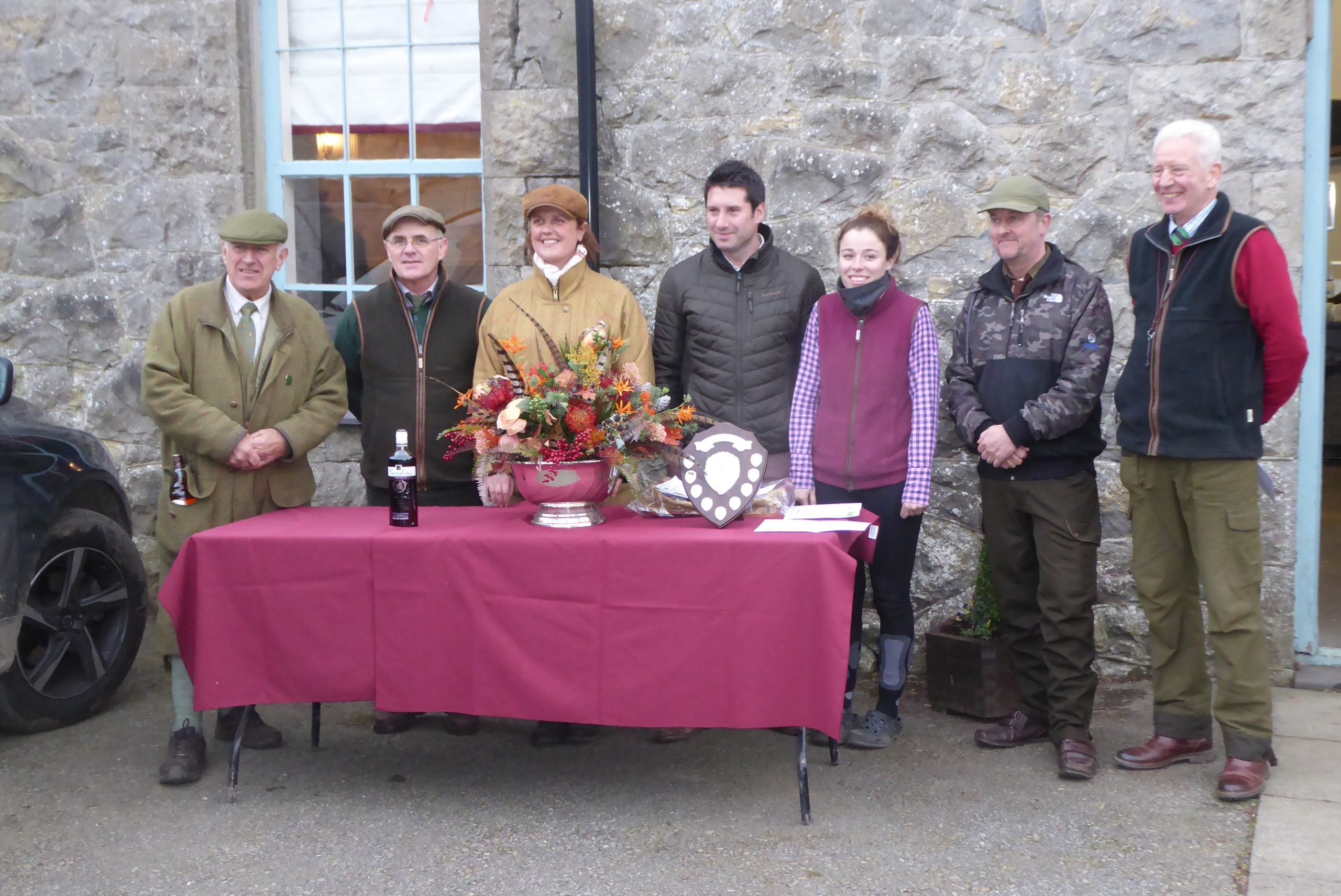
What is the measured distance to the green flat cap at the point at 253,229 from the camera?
4.41 metres

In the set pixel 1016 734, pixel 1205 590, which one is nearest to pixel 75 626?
pixel 1016 734

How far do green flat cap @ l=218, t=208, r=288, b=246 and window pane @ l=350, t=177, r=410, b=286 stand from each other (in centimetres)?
170

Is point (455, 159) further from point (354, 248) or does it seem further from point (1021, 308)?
point (1021, 308)

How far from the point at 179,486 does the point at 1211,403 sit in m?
3.42

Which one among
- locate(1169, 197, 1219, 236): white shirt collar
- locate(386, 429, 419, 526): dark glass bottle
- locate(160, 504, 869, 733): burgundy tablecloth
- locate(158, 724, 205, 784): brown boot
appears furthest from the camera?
locate(158, 724, 205, 784): brown boot

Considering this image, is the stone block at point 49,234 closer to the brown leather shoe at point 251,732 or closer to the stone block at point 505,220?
the stone block at point 505,220

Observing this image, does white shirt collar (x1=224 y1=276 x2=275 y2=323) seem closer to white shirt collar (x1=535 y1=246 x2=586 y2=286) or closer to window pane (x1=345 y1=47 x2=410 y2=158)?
white shirt collar (x1=535 y1=246 x2=586 y2=286)

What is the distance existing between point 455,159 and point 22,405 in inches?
86.9

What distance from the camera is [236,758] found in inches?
162

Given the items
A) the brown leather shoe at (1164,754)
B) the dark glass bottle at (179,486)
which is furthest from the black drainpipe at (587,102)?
the brown leather shoe at (1164,754)

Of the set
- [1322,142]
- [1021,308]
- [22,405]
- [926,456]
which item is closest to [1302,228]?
[1322,142]

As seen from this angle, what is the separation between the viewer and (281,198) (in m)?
6.30

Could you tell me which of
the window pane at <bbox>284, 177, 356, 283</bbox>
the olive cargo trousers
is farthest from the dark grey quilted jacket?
the window pane at <bbox>284, 177, 356, 283</bbox>

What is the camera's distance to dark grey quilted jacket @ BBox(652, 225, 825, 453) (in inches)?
180
